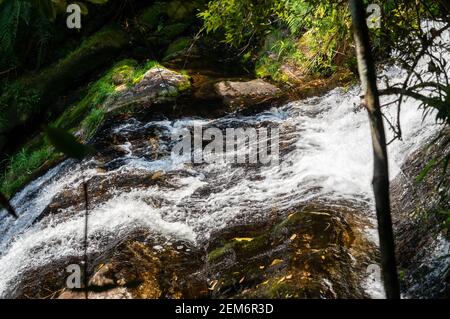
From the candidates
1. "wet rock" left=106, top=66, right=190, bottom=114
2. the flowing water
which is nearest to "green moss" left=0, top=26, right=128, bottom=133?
"wet rock" left=106, top=66, right=190, bottom=114

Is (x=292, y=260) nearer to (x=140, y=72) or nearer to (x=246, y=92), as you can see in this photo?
(x=246, y=92)

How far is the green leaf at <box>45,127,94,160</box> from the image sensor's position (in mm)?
1085

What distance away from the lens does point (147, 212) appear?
16.0 ft

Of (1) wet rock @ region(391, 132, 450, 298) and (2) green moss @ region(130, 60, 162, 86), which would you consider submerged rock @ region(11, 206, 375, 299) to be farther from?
(2) green moss @ region(130, 60, 162, 86)

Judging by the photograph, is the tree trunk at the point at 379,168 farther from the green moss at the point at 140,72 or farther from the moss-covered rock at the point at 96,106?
the green moss at the point at 140,72

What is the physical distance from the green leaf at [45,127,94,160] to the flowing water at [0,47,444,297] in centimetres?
258

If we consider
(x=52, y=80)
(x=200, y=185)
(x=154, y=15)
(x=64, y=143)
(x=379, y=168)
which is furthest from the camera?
(x=154, y=15)

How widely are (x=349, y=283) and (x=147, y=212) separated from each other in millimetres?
2471

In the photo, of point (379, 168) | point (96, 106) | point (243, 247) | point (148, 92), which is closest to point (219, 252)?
point (243, 247)

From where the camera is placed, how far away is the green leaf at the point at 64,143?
1.08 m

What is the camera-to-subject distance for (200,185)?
5398 mm

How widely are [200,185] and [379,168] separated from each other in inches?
154
